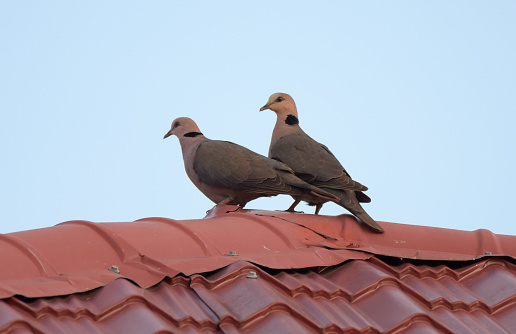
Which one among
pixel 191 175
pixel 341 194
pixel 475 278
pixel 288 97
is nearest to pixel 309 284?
pixel 475 278

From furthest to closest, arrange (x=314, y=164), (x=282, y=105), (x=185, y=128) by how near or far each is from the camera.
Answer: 1. (x=282, y=105)
2. (x=185, y=128)
3. (x=314, y=164)

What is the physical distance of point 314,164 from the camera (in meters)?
5.55

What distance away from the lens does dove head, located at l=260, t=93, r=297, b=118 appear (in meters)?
6.43

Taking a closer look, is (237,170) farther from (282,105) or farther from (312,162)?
(282,105)

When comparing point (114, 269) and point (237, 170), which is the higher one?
point (237, 170)

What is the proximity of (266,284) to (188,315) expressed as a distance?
40 centimetres

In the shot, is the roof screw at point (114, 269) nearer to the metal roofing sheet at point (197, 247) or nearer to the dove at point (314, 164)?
the metal roofing sheet at point (197, 247)

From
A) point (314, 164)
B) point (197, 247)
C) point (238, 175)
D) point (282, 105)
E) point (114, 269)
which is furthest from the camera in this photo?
point (282, 105)

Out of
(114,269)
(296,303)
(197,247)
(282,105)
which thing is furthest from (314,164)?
(114,269)

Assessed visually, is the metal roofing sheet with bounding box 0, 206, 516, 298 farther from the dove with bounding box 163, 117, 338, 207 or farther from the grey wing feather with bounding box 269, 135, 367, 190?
the grey wing feather with bounding box 269, 135, 367, 190

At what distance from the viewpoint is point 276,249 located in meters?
3.68

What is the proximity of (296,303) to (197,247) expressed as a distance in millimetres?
504

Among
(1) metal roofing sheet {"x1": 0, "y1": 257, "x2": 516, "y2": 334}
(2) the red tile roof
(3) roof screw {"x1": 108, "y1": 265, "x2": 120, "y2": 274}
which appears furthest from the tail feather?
(3) roof screw {"x1": 108, "y1": 265, "x2": 120, "y2": 274}

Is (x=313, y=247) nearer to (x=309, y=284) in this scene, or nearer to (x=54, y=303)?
(x=309, y=284)
